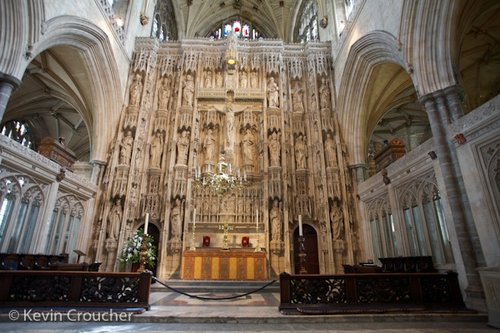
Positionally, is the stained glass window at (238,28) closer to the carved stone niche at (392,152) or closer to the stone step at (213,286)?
the carved stone niche at (392,152)

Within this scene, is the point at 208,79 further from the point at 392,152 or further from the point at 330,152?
the point at 392,152

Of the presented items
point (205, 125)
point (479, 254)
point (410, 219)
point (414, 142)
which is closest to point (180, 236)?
point (205, 125)

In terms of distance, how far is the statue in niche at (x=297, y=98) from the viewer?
14.4 meters

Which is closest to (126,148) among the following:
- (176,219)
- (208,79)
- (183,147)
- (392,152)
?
(183,147)

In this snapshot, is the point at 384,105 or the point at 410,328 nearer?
the point at 410,328

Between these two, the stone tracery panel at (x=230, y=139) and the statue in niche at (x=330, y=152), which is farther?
the statue in niche at (x=330, y=152)

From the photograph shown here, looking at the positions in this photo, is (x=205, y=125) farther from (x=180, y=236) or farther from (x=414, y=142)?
(x=414, y=142)

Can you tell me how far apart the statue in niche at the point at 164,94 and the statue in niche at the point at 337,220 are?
378 inches

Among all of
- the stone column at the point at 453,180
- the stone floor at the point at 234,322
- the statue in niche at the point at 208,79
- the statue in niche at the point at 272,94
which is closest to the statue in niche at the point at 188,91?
the statue in niche at the point at 208,79

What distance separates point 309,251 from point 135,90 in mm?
11571

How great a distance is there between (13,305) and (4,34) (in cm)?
738

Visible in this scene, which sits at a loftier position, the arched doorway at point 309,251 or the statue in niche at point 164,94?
the statue in niche at point 164,94

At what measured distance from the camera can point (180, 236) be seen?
11836mm

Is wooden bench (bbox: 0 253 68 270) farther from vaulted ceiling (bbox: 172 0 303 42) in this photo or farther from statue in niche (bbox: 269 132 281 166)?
vaulted ceiling (bbox: 172 0 303 42)
